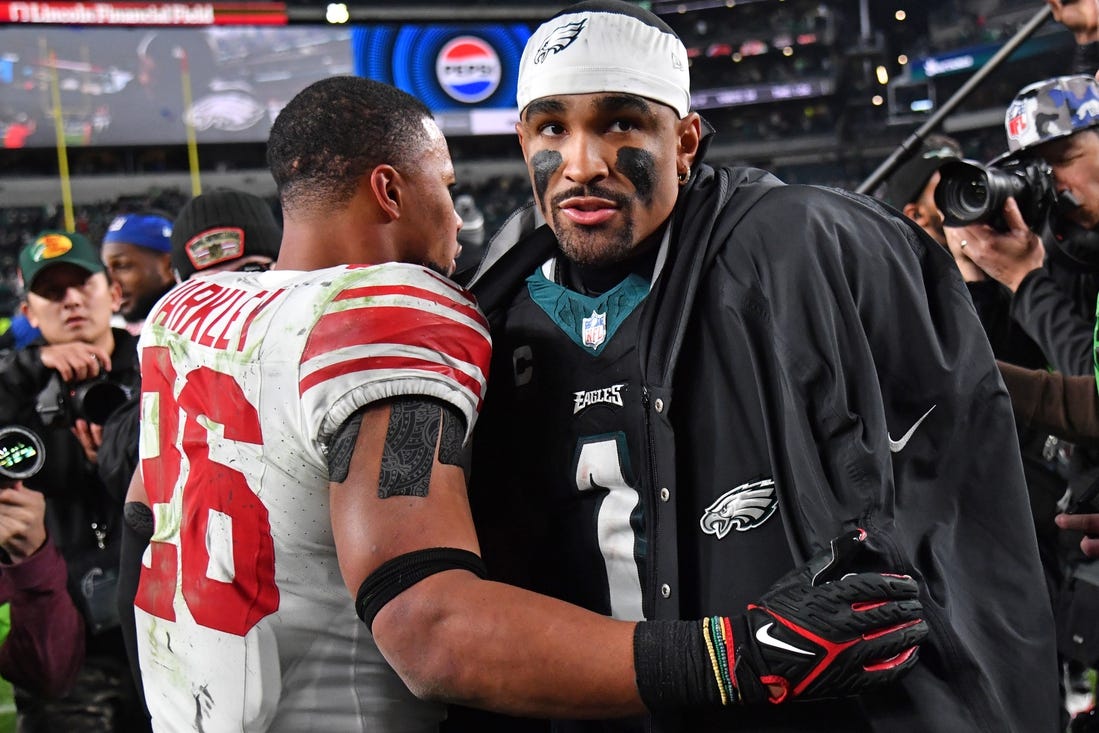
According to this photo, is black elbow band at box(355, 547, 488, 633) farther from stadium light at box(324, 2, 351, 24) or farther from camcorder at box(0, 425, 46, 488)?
stadium light at box(324, 2, 351, 24)

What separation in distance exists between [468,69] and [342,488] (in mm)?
23184

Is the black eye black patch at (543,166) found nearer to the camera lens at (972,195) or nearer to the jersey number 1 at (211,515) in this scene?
the jersey number 1 at (211,515)

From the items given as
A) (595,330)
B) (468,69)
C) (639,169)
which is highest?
(468,69)

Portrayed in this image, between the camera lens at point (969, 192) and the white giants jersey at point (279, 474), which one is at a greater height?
the camera lens at point (969, 192)

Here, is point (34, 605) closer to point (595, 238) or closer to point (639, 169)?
point (595, 238)

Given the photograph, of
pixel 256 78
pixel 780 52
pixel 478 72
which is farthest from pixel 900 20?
pixel 256 78

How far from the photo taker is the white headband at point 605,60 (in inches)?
65.9

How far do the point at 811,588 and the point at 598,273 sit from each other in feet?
2.42

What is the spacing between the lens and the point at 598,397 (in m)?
1.71

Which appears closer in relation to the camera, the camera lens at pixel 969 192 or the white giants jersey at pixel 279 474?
the white giants jersey at pixel 279 474

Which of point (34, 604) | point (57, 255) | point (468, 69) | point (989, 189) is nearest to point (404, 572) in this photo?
point (989, 189)

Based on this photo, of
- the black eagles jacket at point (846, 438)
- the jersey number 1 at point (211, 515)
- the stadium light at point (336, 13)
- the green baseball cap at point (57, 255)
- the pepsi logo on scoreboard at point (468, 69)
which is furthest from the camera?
the pepsi logo on scoreboard at point (468, 69)

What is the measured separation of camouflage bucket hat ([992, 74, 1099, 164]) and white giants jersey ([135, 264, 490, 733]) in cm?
177

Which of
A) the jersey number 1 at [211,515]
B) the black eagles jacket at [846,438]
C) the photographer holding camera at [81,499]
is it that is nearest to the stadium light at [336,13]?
the photographer holding camera at [81,499]
